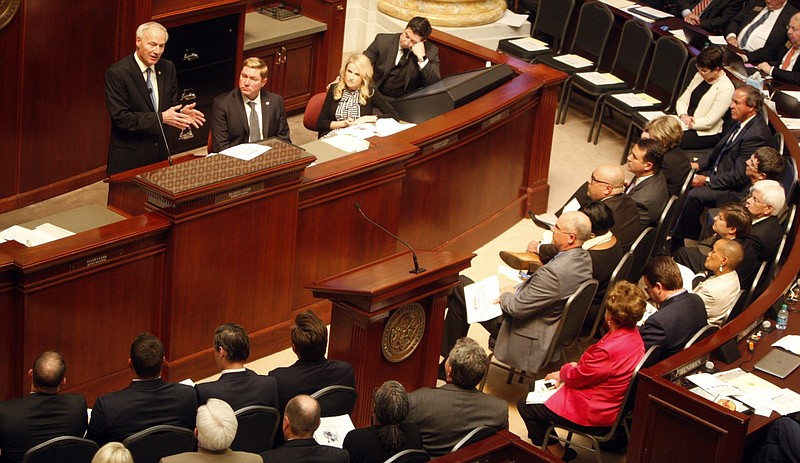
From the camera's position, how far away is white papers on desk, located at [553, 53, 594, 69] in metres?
10.4

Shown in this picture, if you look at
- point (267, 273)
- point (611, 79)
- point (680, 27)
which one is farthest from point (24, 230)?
point (680, 27)

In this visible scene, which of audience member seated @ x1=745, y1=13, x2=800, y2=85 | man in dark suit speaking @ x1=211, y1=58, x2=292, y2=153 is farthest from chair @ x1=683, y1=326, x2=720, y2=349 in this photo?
audience member seated @ x1=745, y1=13, x2=800, y2=85

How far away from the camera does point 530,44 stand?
10.8 metres

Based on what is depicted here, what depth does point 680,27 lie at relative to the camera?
10555 mm

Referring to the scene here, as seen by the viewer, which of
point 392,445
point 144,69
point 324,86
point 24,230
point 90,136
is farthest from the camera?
point 324,86

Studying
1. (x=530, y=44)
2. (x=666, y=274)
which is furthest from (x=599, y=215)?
(x=530, y=44)

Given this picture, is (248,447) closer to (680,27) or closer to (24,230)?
(24,230)

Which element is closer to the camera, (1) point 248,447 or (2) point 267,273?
(1) point 248,447

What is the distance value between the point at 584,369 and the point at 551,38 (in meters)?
6.75

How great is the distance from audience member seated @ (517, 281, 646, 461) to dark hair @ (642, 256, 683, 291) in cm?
38

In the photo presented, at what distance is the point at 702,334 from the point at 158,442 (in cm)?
279

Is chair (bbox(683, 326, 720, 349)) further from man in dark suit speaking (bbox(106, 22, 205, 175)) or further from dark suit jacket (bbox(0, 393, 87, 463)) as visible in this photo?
man in dark suit speaking (bbox(106, 22, 205, 175))

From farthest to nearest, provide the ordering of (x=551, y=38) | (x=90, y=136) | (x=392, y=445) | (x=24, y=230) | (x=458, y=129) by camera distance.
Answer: (x=551, y=38) → (x=90, y=136) → (x=458, y=129) → (x=24, y=230) → (x=392, y=445)

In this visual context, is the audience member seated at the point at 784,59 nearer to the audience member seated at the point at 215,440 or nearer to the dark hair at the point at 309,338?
the dark hair at the point at 309,338
